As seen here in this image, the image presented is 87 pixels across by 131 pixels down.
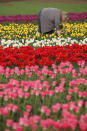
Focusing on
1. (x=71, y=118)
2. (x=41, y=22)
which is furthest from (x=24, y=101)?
(x=41, y=22)

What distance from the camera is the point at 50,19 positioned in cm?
930

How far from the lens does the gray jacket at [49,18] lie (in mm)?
9031

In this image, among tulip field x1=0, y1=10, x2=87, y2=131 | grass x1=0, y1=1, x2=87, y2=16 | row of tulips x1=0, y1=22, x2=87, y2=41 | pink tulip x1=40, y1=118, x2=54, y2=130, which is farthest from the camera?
grass x1=0, y1=1, x2=87, y2=16

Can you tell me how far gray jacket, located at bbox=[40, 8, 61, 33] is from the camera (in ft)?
29.6

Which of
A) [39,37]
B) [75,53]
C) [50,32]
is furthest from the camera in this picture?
[50,32]

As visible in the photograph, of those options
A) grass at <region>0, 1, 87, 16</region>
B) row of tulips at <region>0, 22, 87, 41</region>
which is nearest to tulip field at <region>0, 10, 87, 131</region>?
row of tulips at <region>0, 22, 87, 41</region>

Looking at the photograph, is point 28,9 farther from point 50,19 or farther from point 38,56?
point 38,56

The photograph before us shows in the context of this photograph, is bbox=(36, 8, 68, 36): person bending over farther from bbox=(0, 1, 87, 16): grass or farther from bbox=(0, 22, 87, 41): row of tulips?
bbox=(0, 1, 87, 16): grass

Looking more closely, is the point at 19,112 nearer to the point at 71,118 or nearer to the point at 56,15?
the point at 71,118

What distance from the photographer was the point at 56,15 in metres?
9.05

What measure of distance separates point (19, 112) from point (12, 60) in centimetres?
173

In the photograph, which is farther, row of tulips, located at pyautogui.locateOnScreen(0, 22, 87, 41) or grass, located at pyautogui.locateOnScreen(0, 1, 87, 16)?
grass, located at pyautogui.locateOnScreen(0, 1, 87, 16)

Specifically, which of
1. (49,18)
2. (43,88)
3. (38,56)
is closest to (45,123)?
(43,88)

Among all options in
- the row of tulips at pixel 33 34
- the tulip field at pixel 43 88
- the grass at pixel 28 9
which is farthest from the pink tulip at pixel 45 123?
the grass at pixel 28 9
